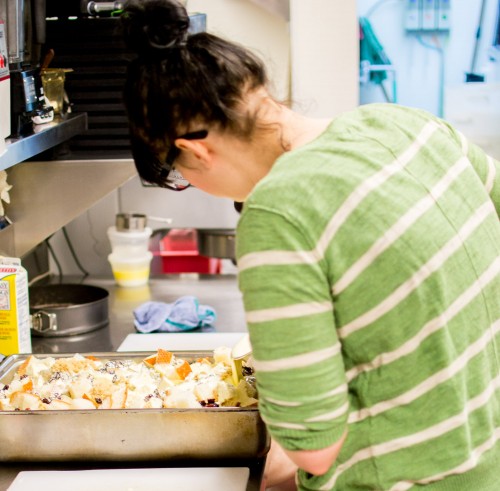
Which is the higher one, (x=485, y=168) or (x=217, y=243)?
(x=485, y=168)

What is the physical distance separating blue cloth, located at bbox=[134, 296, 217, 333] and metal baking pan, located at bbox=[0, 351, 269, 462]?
90 centimetres

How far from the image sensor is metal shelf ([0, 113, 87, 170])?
1.66 meters

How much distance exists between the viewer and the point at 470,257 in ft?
3.73

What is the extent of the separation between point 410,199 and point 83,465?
2.37 feet

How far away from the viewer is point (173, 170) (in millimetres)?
1328

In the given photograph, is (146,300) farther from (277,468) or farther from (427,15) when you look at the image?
(427,15)

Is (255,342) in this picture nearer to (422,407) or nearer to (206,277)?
(422,407)

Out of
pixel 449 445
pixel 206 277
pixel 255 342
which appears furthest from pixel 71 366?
pixel 206 277

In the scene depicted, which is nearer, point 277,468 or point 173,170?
point 173,170

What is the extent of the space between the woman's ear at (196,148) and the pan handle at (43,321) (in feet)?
3.68

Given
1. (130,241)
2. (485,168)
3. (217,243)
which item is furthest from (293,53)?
(485,168)

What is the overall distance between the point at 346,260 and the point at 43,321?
1.35m

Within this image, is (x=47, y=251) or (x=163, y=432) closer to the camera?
(x=163, y=432)

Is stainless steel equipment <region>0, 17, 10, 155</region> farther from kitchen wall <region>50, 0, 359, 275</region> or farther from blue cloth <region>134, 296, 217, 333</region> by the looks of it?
kitchen wall <region>50, 0, 359, 275</region>
